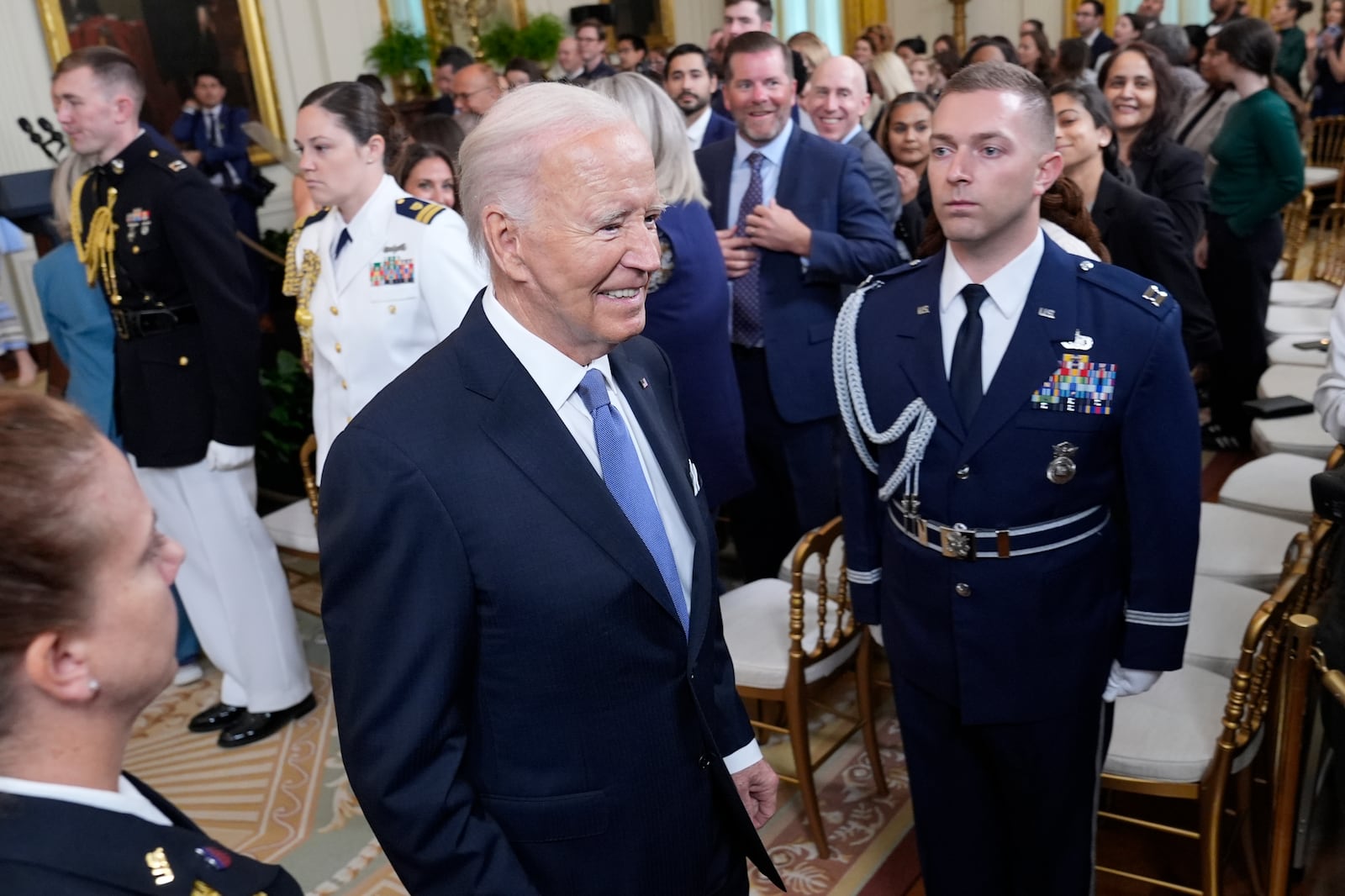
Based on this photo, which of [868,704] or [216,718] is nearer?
[868,704]

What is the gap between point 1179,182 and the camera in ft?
12.4

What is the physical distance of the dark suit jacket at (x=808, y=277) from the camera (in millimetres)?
3160

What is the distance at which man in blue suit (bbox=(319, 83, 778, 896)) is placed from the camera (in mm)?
1199

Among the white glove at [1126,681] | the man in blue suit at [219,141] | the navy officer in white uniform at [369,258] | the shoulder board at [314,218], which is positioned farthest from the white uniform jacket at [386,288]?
the man in blue suit at [219,141]

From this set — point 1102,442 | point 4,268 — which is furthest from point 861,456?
point 4,268

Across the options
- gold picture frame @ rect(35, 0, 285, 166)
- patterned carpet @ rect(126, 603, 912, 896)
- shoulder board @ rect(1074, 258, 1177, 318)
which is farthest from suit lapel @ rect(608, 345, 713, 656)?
gold picture frame @ rect(35, 0, 285, 166)

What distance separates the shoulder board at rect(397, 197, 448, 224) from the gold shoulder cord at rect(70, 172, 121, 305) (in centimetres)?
91

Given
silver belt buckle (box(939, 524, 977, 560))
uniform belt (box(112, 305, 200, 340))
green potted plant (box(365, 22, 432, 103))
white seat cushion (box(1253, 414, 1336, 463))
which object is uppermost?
green potted plant (box(365, 22, 432, 103))

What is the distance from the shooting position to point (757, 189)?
326cm

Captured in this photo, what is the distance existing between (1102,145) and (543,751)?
261 cm

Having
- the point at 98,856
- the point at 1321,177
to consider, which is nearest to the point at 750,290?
the point at 98,856

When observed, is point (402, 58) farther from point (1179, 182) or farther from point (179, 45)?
point (1179, 182)

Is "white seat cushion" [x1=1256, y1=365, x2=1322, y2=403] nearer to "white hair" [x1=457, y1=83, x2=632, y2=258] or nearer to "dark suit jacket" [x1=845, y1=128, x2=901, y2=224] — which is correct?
"dark suit jacket" [x1=845, y1=128, x2=901, y2=224]

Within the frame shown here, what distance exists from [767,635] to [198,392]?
5.56ft
